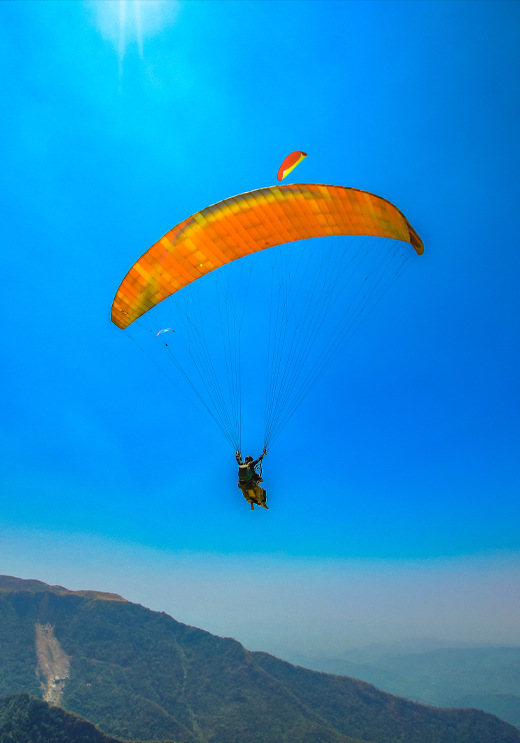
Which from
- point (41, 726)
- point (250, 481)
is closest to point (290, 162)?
point (250, 481)

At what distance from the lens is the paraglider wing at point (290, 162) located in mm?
9125

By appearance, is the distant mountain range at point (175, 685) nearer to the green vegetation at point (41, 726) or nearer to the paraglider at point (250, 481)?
the green vegetation at point (41, 726)

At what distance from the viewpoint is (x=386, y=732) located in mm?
110938

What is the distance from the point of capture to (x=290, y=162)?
918 centimetres

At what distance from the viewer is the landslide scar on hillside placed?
303 ft

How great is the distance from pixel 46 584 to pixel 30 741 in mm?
93036

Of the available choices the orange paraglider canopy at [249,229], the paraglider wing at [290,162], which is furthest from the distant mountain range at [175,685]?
the paraglider wing at [290,162]

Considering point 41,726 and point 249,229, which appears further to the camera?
point 41,726

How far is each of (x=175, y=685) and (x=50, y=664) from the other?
33053 mm

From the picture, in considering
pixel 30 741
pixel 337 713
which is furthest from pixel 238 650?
pixel 30 741

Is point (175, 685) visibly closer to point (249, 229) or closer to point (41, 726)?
point (41, 726)

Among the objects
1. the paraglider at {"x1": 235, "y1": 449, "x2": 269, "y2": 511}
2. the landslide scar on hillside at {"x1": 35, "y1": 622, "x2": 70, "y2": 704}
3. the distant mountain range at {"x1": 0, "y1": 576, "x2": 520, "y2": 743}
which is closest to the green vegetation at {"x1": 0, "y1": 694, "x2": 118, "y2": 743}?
the distant mountain range at {"x1": 0, "y1": 576, "x2": 520, "y2": 743}

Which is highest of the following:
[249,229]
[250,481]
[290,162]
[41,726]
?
[249,229]

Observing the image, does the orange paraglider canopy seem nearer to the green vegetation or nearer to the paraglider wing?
the paraglider wing
